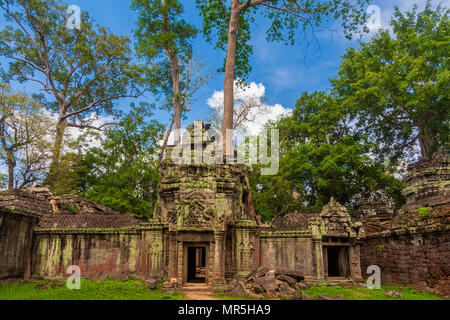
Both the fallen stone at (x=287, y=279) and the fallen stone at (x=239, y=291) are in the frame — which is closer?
the fallen stone at (x=239, y=291)

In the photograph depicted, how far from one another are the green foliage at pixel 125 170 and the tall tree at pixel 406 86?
1981cm

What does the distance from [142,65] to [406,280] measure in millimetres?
28770

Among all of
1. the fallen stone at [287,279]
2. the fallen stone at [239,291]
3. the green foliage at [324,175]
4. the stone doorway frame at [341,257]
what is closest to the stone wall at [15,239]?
the fallen stone at [239,291]

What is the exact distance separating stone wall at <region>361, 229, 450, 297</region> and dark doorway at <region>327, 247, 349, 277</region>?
58.9 inches

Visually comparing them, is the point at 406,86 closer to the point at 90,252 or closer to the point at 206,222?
the point at 206,222

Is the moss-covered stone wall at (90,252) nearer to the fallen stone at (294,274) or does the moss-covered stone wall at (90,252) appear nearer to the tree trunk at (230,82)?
the fallen stone at (294,274)

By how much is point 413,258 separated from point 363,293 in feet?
9.22

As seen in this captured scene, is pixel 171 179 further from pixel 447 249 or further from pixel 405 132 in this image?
pixel 405 132

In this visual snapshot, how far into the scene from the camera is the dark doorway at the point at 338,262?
556 inches

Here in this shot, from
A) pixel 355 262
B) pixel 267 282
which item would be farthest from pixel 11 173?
pixel 355 262

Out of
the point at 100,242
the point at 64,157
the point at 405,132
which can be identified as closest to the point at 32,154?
the point at 64,157

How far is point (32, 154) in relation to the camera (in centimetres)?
2081

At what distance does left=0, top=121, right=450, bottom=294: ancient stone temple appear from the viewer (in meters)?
11.9

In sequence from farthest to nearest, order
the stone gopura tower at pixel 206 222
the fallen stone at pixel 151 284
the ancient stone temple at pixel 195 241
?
the ancient stone temple at pixel 195 241 < the stone gopura tower at pixel 206 222 < the fallen stone at pixel 151 284
